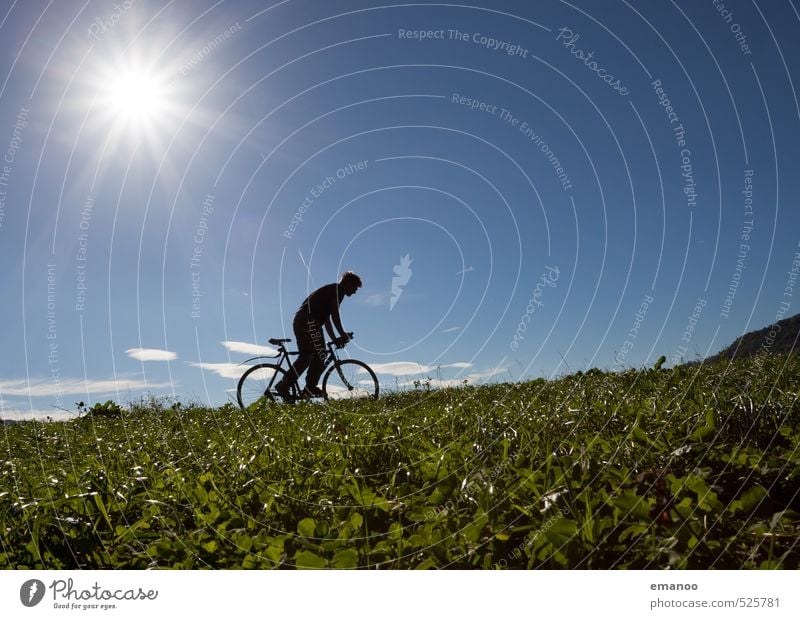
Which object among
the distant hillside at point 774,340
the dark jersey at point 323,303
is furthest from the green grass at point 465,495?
the dark jersey at point 323,303

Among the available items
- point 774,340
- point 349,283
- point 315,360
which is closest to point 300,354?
point 315,360

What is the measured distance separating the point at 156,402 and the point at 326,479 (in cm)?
904

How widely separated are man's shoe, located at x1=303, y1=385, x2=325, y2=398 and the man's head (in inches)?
97.2

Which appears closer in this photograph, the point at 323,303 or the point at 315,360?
the point at 323,303

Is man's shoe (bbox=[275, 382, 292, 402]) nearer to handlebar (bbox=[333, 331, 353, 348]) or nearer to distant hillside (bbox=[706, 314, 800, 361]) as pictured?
handlebar (bbox=[333, 331, 353, 348])

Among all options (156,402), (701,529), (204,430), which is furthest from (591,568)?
(156,402)

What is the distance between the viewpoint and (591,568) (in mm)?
2062

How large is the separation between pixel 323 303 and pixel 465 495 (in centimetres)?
1033

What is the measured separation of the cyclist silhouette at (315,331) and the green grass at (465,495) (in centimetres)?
784

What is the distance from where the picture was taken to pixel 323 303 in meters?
12.8

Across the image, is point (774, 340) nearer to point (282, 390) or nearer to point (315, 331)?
point (315, 331)

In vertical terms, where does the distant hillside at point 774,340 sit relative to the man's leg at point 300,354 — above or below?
below

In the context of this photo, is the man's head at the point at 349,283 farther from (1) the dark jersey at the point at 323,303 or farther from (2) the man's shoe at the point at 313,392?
(2) the man's shoe at the point at 313,392

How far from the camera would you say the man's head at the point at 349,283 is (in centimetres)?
1298
